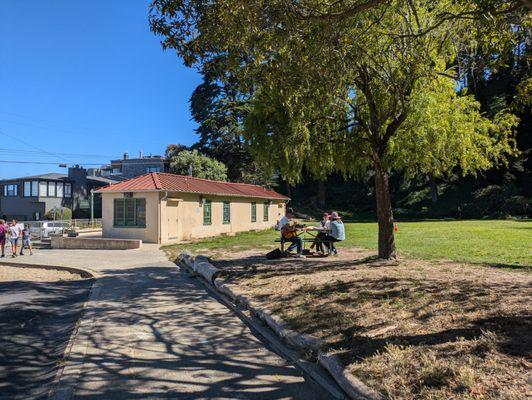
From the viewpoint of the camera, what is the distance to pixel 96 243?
22375mm

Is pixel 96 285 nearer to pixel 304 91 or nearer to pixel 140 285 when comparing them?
pixel 140 285

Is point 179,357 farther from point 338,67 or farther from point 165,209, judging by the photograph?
point 165,209

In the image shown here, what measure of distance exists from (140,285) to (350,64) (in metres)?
6.96

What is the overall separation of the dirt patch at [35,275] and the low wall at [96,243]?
567 centimetres

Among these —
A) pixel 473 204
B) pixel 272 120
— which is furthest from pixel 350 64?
pixel 473 204

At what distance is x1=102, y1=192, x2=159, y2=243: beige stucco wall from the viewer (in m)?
23.1

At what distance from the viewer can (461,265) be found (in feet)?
35.2

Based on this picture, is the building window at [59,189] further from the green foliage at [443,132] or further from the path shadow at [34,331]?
the green foliage at [443,132]

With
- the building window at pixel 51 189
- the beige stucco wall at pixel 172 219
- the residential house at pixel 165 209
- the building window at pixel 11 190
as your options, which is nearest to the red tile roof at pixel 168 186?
the residential house at pixel 165 209

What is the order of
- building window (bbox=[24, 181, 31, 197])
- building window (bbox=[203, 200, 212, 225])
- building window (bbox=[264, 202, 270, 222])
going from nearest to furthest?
1. building window (bbox=[203, 200, 212, 225])
2. building window (bbox=[264, 202, 270, 222])
3. building window (bbox=[24, 181, 31, 197])

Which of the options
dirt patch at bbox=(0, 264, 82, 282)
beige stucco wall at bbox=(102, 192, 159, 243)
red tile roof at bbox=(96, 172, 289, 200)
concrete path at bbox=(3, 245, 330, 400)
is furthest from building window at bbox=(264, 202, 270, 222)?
concrete path at bbox=(3, 245, 330, 400)

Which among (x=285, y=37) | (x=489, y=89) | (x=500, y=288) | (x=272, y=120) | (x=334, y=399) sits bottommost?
(x=334, y=399)

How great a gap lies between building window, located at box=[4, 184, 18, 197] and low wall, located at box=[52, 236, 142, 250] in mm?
34866

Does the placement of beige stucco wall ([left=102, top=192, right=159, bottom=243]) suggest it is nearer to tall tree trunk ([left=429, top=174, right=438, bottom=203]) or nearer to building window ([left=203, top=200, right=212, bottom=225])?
building window ([left=203, top=200, right=212, bottom=225])
